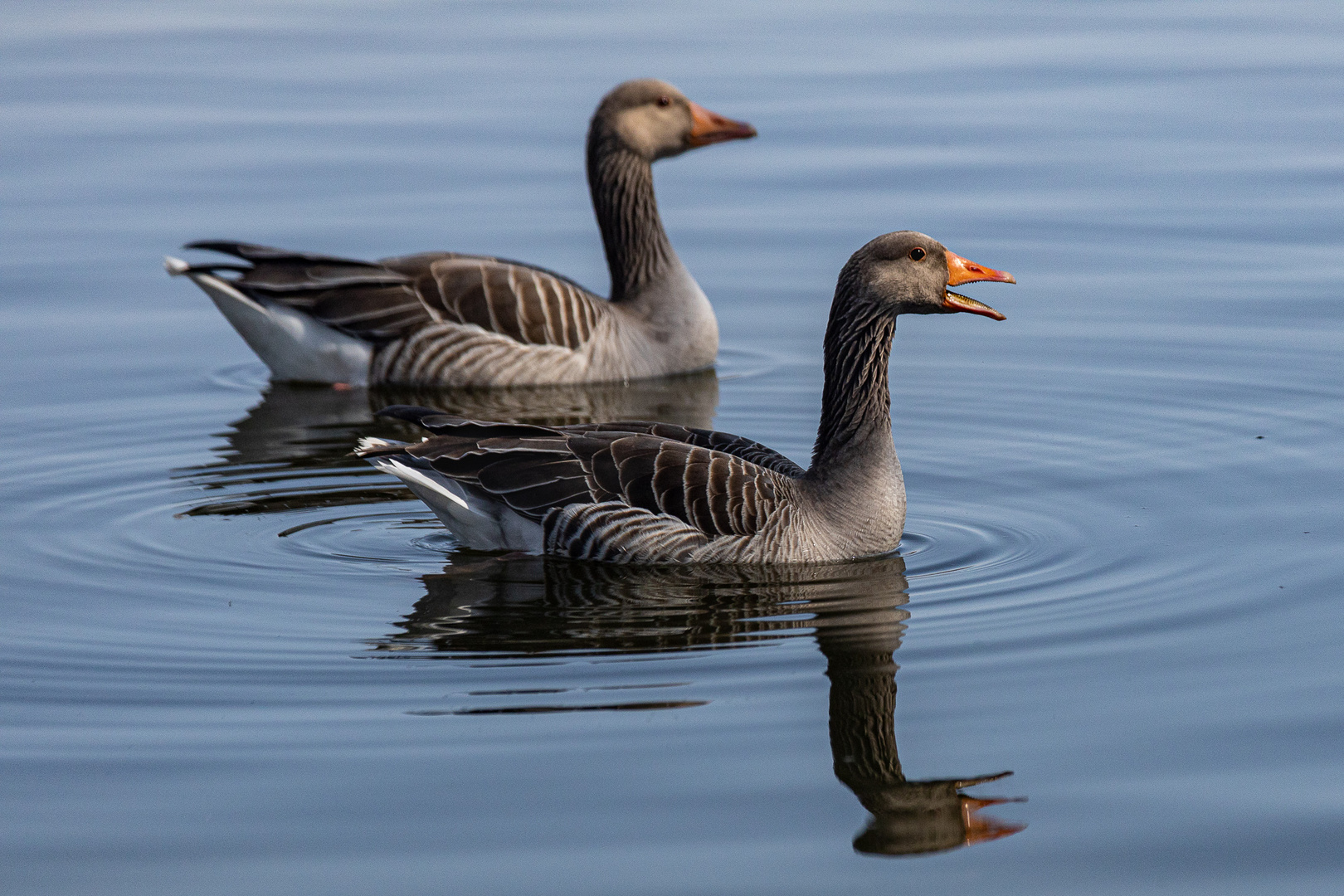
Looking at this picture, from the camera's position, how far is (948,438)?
1371 centimetres

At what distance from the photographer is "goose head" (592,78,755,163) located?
17562 millimetres

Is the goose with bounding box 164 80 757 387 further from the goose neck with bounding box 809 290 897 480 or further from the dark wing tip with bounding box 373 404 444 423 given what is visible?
the goose neck with bounding box 809 290 897 480

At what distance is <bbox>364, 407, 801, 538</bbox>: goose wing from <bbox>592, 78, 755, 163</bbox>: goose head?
22.2ft

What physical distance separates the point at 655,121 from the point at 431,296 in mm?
2802

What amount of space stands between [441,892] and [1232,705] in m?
3.83

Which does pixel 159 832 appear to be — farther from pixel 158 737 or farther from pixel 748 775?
pixel 748 775

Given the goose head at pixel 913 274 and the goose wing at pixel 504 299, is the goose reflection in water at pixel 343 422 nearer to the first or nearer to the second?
the goose wing at pixel 504 299

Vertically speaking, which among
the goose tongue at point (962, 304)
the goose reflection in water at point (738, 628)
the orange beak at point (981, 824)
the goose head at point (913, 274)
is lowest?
the orange beak at point (981, 824)

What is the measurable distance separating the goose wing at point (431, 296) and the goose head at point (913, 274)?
19.9 feet

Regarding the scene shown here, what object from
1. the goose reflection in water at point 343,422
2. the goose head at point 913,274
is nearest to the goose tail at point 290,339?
the goose reflection in water at point 343,422

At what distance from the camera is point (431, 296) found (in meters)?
16.7

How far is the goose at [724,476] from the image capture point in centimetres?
1064

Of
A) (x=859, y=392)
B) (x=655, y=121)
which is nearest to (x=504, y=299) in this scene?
(x=655, y=121)

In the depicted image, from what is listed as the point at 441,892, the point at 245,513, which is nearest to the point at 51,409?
the point at 245,513
